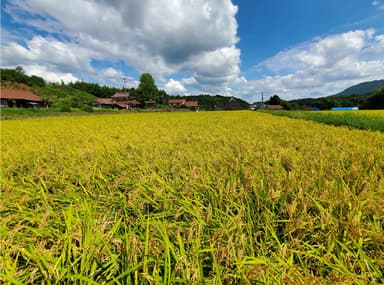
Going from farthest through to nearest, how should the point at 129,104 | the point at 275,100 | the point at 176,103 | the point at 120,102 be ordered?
1. the point at 275,100
2. the point at 176,103
3. the point at 120,102
4. the point at 129,104

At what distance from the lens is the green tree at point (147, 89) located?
2815 inches

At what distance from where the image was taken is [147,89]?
2827 inches

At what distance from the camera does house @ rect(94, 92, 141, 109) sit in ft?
211

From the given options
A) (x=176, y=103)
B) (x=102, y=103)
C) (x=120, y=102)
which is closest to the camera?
(x=102, y=103)

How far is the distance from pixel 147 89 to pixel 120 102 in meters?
12.9

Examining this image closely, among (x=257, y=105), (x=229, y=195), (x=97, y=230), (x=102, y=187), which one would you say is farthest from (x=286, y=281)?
(x=257, y=105)

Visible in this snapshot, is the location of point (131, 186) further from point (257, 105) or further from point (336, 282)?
point (257, 105)

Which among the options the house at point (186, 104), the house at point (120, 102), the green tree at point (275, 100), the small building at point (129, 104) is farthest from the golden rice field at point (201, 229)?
the green tree at point (275, 100)

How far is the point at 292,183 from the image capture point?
150 cm

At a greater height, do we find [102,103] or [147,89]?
[147,89]

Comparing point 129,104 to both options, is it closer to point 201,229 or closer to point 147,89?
point 147,89

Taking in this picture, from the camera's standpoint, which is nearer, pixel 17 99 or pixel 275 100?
pixel 17 99

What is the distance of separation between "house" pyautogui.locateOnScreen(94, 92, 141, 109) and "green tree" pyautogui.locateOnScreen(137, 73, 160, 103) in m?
3.54

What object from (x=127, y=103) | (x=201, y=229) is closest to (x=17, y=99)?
(x=127, y=103)
